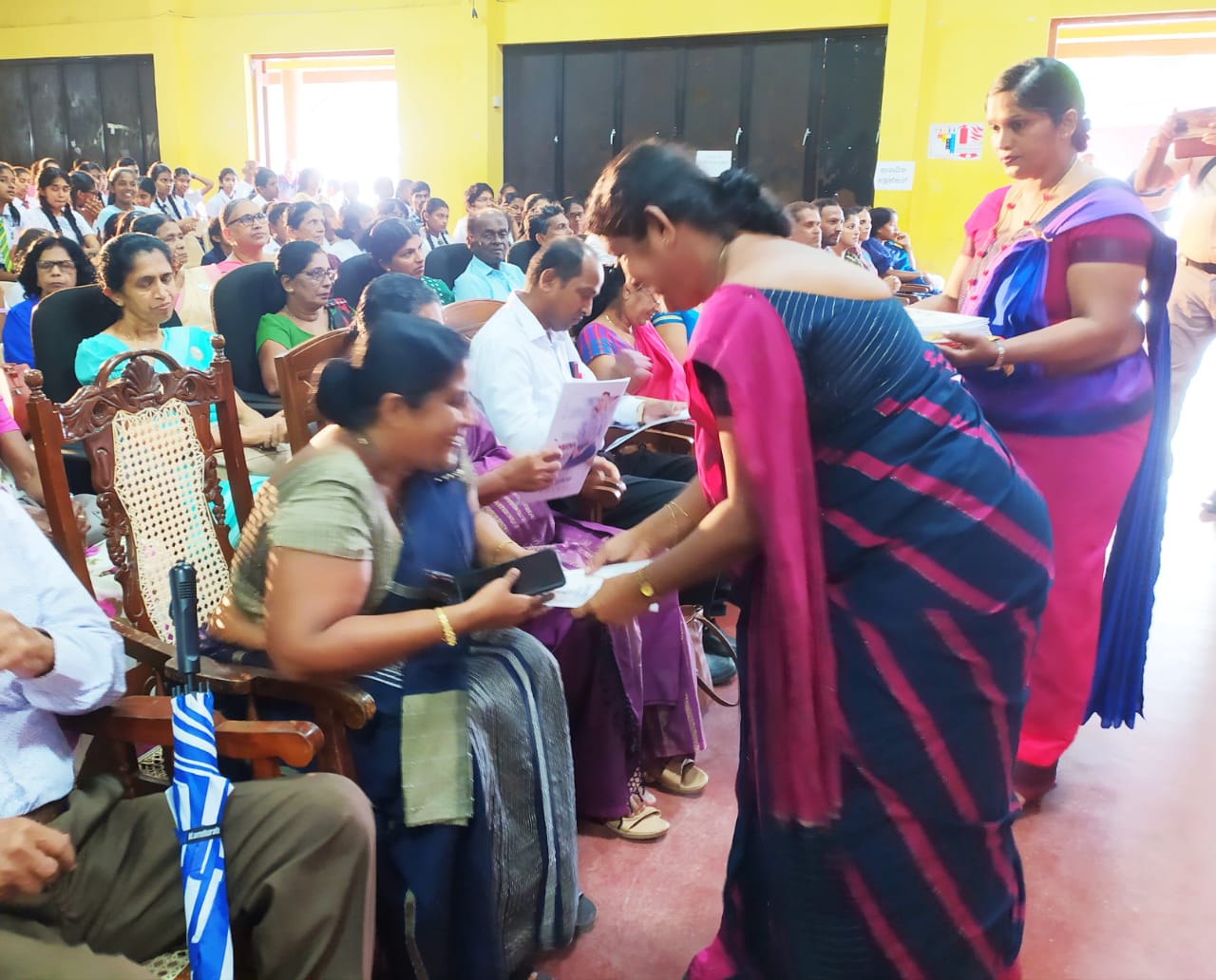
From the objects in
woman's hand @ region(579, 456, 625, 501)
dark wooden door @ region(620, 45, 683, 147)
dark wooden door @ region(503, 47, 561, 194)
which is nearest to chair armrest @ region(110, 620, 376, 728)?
woman's hand @ region(579, 456, 625, 501)

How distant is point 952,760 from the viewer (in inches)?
45.4

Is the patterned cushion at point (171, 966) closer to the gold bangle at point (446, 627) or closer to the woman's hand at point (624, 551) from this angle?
the gold bangle at point (446, 627)

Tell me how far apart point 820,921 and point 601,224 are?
0.91 metres

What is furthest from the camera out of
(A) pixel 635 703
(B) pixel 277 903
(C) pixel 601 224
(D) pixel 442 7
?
(D) pixel 442 7

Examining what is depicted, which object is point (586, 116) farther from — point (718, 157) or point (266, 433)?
point (266, 433)

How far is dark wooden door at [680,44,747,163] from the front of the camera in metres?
8.74

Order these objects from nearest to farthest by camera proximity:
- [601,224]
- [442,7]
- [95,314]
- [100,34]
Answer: [601,224] < [95,314] < [442,7] < [100,34]

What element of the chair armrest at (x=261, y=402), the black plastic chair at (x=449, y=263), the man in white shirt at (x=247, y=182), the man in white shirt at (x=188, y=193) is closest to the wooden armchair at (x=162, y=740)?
the chair armrest at (x=261, y=402)

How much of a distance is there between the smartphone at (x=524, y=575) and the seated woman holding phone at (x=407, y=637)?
0.8 inches

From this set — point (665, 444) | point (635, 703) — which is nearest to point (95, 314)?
point (665, 444)

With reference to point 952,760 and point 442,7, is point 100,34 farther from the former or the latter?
point 952,760

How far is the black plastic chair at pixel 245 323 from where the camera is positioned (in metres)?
2.85

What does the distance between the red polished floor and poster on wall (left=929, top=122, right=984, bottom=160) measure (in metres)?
6.66

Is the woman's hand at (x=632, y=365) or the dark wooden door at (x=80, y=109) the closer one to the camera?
the woman's hand at (x=632, y=365)
